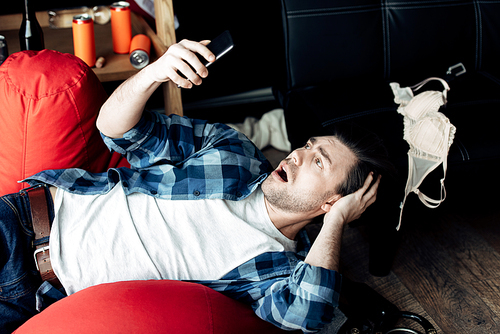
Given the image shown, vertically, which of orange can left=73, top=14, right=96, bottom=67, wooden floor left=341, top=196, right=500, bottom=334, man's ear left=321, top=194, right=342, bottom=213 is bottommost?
wooden floor left=341, top=196, right=500, bottom=334

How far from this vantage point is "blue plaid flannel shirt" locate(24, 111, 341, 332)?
1068 mm

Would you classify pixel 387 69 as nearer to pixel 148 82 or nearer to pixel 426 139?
A: pixel 426 139

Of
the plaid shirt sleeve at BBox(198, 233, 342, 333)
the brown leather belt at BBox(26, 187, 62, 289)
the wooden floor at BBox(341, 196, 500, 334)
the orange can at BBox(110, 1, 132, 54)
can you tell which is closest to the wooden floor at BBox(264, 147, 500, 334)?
the wooden floor at BBox(341, 196, 500, 334)

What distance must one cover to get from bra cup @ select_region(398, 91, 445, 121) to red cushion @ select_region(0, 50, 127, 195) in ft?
3.85

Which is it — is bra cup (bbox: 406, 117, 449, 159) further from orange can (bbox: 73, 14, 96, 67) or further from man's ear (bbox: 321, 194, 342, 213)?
orange can (bbox: 73, 14, 96, 67)

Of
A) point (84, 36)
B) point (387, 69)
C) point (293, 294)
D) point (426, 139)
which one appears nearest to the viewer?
point (293, 294)

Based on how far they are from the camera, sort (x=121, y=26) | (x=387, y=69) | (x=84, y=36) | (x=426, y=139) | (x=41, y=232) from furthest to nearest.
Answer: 1. (x=387, y=69)
2. (x=121, y=26)
3. (x=84, y=36)
4. (x=426, y=139)
5. (x=41, y=232)

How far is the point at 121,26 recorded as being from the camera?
Result: 1.75 meters

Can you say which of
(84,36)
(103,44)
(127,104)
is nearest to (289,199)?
(127,104)

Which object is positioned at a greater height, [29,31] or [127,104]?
[29,31]

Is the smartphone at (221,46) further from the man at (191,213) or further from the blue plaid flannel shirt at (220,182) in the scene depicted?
A: the blue plaid flannel shirt at (220,182)

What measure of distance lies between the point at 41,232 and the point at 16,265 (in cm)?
11

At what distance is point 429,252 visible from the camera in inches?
73.5

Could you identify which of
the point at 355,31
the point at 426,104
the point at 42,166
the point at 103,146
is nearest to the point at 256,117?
the point at 355,31
